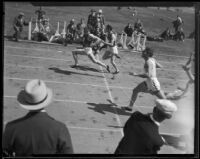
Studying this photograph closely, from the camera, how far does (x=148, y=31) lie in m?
5.79

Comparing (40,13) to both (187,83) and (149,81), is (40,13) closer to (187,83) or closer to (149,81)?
(149,81)

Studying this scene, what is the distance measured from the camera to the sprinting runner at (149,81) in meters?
5.84

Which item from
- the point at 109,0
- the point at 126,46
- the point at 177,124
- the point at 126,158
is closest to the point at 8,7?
the point at 109,0

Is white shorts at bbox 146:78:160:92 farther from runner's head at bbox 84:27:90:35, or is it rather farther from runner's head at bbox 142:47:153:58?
runner's head at bbox 84:27:90:35

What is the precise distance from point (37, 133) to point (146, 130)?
156 cm

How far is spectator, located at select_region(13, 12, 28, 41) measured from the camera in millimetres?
5633

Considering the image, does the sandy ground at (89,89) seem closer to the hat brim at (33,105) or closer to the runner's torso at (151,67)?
the runner's torso at (151,67)

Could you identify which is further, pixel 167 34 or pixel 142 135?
pixel 167 34

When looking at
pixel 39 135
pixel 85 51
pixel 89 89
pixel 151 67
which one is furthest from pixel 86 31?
pixel 39 135

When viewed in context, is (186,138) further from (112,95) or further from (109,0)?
(109,0)

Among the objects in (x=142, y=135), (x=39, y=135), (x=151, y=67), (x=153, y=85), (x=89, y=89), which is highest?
(x=151, y=67)

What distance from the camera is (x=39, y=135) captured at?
4.04 meters

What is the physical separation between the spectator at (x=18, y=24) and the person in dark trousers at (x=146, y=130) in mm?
2549

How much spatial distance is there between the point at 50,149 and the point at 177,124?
2.59 metres
